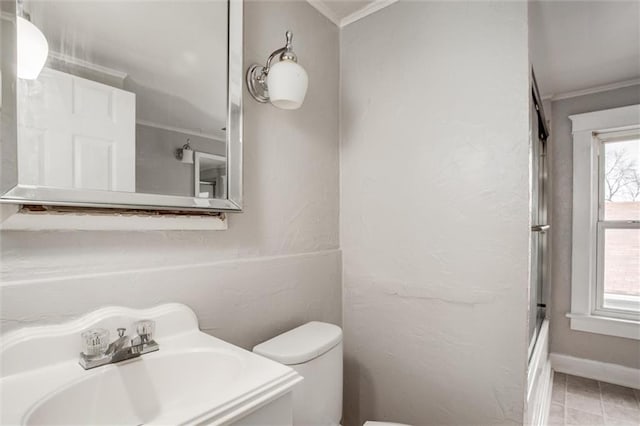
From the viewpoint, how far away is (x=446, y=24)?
52.9 inches

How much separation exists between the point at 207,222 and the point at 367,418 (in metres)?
1.22

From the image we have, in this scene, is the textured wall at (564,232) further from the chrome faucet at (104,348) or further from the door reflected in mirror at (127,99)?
the chrome faucet at (104,348)

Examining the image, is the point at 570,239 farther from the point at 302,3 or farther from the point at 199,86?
the point at 199,86

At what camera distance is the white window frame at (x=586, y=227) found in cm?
236

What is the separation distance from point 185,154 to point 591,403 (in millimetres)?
2763

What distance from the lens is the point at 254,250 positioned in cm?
123

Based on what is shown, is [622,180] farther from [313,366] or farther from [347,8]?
[313,366]

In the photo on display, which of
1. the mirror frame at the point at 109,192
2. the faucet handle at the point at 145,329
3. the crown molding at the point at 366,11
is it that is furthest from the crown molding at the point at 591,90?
the faucet handle at the point at 145,329

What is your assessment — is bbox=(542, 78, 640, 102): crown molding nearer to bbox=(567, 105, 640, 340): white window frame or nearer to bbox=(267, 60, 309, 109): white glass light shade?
bbox=(567, 105, 640, 340): white window frame

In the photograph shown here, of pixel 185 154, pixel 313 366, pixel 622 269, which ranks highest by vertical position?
pixel 185 154

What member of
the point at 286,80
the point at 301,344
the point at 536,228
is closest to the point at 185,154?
the point at 286,80

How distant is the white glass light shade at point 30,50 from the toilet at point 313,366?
951mm

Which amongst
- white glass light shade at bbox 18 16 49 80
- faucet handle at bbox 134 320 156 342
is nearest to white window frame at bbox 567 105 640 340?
faucet handle at bbox 134 320 156 342

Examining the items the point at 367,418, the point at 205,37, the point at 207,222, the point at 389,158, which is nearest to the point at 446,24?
the point at 389,158
